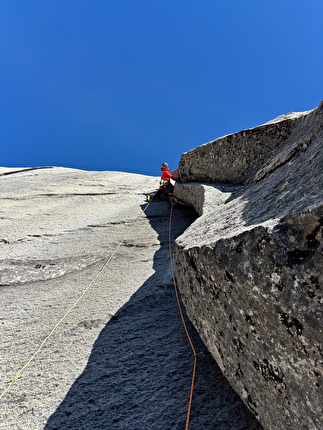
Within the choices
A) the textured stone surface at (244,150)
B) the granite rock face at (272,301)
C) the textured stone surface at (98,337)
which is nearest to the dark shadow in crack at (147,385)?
the textured stone surface at (98,337)

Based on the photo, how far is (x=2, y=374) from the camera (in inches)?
142

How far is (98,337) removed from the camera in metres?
4.12

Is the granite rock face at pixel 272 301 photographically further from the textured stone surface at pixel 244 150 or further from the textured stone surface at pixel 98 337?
the textured stone surface at pixel 244 150

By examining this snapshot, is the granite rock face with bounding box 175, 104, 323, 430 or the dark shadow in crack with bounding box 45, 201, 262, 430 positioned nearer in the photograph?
the granite rock face with bounding box 175, 104, 323, 430

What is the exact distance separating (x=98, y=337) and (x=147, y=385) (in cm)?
130

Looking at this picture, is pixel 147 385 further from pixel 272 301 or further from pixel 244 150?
pixel 244 150

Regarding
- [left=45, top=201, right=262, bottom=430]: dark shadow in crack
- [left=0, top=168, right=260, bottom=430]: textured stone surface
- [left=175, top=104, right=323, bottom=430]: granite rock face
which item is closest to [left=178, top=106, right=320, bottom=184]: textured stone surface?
[left=0, top=168, right=260, bottom=430]: textured stone surface

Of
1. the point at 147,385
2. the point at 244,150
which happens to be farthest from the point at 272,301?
the point at 244,150

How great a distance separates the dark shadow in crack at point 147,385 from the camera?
271 cm

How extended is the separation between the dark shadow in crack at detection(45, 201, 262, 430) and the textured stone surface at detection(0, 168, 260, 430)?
0.01 meters

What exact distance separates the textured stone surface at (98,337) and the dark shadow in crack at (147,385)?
0.01 meters

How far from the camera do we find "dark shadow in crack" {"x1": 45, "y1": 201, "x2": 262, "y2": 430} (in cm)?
271

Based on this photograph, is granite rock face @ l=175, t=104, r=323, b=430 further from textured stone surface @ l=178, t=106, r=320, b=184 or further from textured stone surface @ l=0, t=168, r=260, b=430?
textured stone surface @ l=178, t=106, r=320, b=184

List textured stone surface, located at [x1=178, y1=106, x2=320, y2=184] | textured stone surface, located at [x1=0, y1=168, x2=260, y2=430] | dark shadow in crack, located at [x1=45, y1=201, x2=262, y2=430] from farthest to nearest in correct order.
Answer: textured stone surface, located at [x1=178, y1=106, x2=320, y2=184]
textured stone surface, located at [x1=0, y1=168, x2=260, y2=430]
dark shadow in crack, located at [x1=45, y1=201, x2=262, y2=430]
